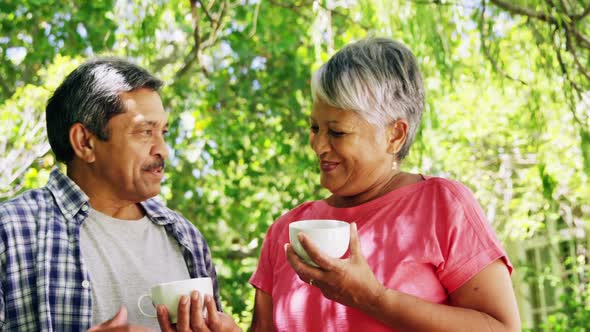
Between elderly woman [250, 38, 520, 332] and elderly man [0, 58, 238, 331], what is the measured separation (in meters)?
0.42

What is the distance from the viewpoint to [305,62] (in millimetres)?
6699

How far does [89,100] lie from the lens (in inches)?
87.2

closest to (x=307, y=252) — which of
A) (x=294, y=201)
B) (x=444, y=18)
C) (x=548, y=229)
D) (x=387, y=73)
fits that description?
(x=387, y=73)

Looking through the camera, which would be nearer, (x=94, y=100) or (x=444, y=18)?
(x=94, y=100)

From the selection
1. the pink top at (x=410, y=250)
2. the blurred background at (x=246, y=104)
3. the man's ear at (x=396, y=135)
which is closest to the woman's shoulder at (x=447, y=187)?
the pink top at (x=410, y=250)

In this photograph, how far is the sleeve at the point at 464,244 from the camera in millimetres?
1739

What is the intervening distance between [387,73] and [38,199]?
1.08 m

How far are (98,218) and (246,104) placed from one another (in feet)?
→ 14.8

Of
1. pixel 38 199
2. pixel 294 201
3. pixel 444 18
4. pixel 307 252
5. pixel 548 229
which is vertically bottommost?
Result: pixel 548 229

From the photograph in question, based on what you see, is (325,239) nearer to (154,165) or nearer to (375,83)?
(375,83)

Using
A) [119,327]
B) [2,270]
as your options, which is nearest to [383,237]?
[119,327]

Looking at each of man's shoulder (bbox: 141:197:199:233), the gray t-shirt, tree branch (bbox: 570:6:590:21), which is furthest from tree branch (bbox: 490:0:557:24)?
the gray t-shirt

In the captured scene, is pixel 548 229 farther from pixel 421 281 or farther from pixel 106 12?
pixel 421 281

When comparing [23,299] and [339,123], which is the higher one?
[339,123]
